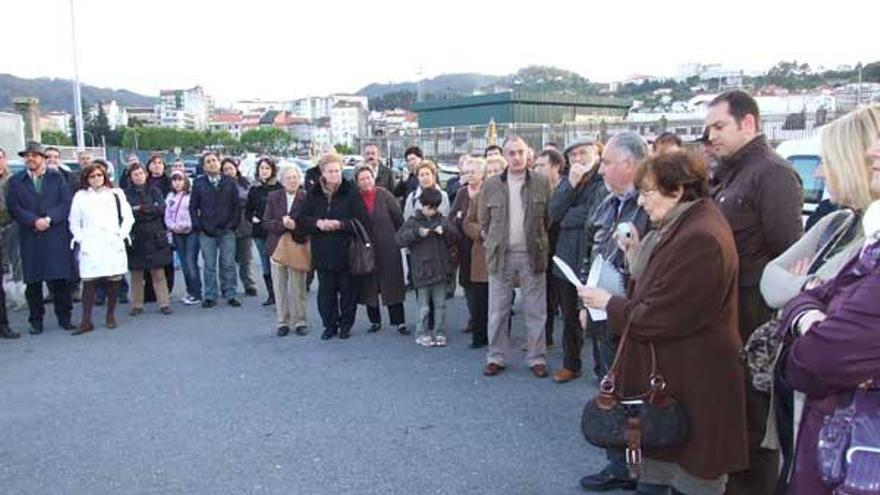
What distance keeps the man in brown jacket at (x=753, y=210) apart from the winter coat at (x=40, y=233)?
705 centimetres

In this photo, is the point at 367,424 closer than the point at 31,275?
Yes

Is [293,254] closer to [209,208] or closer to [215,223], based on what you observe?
[215,223]

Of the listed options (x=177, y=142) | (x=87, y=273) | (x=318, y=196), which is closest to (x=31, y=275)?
(x=87, y=273)

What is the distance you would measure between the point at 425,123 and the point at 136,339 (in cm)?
8539

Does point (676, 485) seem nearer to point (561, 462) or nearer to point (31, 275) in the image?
point (561, 462)

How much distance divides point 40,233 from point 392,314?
403 cm

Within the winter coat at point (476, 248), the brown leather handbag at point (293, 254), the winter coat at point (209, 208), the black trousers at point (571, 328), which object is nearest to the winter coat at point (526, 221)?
the black trousers at point (571, 328)

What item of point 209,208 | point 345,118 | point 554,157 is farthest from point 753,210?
point 345,118

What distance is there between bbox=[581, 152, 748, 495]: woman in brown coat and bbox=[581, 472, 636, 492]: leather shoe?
101cm

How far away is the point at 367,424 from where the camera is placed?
193 inches

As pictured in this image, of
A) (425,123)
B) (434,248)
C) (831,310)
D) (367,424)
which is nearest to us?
(831,310)

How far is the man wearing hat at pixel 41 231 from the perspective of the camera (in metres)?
7.75

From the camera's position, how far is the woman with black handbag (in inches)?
285

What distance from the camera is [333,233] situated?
7.19 m
